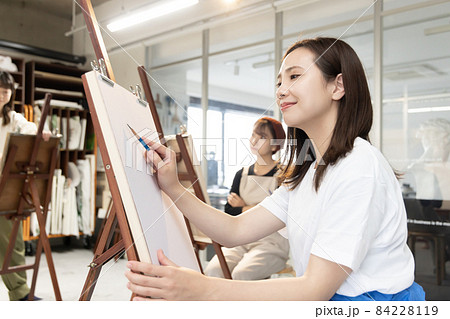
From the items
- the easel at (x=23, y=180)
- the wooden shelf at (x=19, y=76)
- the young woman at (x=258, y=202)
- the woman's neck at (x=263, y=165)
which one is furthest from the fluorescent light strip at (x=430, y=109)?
the wooden shelf at (x=19, y=76)

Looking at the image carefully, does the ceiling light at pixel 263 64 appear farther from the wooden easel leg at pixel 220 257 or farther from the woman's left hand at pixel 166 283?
the woman's left hand at pixel 166 283

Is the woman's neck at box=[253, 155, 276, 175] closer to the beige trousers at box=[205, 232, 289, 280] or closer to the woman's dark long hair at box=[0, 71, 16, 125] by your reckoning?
the beige trousers at box=[205, 232, 289, 280]

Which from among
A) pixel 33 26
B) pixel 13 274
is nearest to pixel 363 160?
pixel 13 274

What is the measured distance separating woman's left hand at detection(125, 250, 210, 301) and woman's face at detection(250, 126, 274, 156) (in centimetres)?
145

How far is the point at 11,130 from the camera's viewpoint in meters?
1.96

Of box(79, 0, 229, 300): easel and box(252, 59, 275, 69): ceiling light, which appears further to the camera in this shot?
box(252, 59, 275, 69): ceiling light

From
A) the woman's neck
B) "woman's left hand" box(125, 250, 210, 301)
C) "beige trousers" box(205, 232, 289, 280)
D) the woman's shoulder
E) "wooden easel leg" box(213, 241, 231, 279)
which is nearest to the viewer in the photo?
"woman's left hand" box(125, 250, 210, 301)

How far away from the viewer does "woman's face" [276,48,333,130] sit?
2.64ft

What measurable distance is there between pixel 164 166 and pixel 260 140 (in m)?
1.26

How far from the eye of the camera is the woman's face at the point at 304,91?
804 millimetres

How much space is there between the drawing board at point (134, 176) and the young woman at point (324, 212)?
0.13ft

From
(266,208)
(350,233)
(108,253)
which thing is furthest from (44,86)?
(350,233)

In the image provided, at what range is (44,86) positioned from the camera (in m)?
4.17

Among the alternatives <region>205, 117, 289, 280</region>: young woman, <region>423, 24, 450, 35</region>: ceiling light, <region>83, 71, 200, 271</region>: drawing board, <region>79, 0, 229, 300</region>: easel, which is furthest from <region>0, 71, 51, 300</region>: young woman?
<region>423, 24, 450, 35</region>: ceiling light
